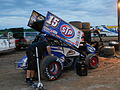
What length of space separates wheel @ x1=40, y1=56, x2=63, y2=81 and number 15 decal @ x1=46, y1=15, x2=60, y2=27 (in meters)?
1.34

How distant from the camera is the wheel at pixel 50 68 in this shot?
5281mm

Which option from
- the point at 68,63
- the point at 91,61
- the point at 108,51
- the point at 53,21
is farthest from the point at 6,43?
the point at 91,61

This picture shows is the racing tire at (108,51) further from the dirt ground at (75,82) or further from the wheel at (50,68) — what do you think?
the wheel at (50,68)

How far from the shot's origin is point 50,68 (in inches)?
218

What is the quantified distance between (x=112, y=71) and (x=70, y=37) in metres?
2.23

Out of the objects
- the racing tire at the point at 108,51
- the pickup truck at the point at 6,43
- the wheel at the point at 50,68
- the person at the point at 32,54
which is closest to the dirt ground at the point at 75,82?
the wheel at the point at 50,68

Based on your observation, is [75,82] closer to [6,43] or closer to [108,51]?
[108,51]

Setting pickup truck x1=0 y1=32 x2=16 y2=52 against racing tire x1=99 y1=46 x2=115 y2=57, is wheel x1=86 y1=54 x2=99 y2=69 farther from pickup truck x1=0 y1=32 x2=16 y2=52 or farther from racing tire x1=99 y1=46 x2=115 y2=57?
pickup truck x1=0 y1=32 x2=16 y2=52

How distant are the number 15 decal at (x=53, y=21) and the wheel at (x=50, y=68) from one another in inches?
52.8

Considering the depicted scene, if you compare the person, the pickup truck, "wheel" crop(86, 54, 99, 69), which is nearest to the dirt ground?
the person

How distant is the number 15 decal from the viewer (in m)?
5.96

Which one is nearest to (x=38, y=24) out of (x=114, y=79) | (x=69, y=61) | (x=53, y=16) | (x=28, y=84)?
(x=53, y=16)

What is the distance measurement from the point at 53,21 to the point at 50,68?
5.86 ft

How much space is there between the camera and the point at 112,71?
6.57 m
